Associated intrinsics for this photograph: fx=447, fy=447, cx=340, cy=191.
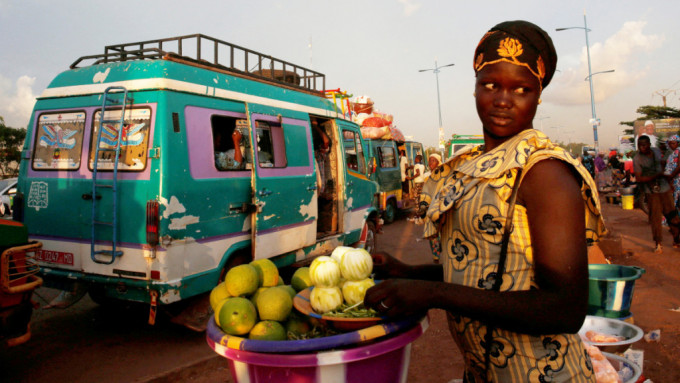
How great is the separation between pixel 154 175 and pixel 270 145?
1755mm

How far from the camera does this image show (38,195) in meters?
4.76

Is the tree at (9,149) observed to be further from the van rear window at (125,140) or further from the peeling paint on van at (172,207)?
the peeling paint on van at (172,207)

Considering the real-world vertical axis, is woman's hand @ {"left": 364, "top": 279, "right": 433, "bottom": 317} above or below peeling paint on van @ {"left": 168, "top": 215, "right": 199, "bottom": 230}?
below

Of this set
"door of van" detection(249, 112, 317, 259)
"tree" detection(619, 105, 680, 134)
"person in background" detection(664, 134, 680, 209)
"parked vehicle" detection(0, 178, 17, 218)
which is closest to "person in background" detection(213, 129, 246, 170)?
"door of van" detection(249, 112, 317, 259)

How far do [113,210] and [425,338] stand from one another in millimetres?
3418

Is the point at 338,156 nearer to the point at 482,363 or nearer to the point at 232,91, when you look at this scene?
the point at 232,91

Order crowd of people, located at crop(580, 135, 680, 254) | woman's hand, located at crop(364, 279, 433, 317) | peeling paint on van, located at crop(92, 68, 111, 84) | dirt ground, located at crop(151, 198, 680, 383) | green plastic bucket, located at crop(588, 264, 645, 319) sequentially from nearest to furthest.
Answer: woman's hand, located at crop(364, 279, 433, 317), green plastic bucket, located at crop(588, 264, 645, 319), dirt ground, located at crop(151, 198, 680, 383), peeling paint on van, located at crop(92, 68, 111, 84), crowd of people, located at crop(580, 135, 680, 254)

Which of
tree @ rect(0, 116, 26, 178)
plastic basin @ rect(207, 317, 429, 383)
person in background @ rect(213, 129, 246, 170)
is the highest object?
tree @ rect(0, 116, 26, 178)

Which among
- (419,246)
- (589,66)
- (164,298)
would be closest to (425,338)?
(164,298)

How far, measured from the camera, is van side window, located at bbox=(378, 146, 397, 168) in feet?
44.1

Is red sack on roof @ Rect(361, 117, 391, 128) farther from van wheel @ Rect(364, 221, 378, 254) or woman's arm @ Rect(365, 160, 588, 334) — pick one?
woman's arm @ Rect(365, 160, 588, 334)

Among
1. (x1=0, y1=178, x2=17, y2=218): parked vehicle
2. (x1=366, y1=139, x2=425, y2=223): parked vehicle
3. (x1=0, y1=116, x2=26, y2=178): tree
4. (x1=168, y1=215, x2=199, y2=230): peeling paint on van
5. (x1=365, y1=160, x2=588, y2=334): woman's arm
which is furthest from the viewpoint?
(x1=0, y1=116, x2=26, y2=178): tree

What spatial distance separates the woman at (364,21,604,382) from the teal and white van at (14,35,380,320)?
10.8 ft

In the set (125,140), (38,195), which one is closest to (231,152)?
(125,140)
